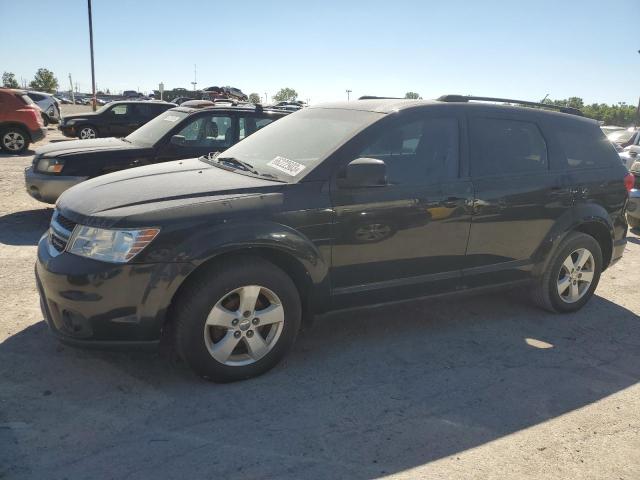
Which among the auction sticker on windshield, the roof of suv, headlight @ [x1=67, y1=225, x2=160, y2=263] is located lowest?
headlight @ [x1=67, y1=225, x2=160, y2=263]

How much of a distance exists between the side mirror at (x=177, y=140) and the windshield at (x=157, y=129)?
0.14 m

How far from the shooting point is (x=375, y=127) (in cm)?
367

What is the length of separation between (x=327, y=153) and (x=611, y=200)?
9.50 feet

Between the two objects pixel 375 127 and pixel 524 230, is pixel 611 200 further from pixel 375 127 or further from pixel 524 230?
pixel 375 127

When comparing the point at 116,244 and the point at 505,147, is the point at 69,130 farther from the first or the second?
the point at 505,147

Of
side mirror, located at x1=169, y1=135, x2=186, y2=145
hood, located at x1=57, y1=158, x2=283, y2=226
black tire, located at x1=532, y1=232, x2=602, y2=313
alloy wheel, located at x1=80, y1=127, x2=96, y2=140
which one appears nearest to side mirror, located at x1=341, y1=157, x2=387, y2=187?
hood, located at x1=57, y1=158, x2=283, y2=226

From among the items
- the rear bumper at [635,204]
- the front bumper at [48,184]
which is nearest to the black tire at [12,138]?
the front bumper at [48,184]

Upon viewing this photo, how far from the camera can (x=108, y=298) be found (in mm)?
2928

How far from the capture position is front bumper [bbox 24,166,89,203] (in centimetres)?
652

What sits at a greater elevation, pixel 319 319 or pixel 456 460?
pixel 319 319

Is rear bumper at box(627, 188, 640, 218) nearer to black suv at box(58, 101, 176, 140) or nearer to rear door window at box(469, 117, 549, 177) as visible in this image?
rear door window at box(469, 117, 549, 177)

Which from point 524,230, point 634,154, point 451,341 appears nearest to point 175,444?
point 451,341

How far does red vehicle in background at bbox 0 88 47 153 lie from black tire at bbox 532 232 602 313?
12.9 meters

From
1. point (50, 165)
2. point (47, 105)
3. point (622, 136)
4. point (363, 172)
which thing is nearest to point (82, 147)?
point (50, 165)
